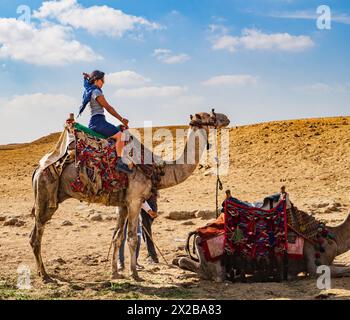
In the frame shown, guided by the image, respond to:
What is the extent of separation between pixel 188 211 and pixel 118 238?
6.99m

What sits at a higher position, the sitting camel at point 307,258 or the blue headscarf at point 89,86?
the blue headscarf at point 89,86

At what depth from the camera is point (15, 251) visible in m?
11.5

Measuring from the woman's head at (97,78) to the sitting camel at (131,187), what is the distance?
4.50 feet

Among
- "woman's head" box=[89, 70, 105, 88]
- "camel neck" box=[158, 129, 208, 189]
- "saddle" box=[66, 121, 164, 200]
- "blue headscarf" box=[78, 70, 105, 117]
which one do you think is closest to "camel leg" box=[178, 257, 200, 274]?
"camel neck" box=[158, 129, 208, 189]

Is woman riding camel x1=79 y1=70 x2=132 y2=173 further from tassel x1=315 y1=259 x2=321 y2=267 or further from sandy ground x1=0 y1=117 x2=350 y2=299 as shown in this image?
tassel x1=315 y1=259 x2=321 y2=267

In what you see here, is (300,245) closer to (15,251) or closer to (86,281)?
(86,281)

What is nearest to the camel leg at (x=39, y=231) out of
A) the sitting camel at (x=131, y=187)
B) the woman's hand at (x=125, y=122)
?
the sitting camel at (x=131, y=187)

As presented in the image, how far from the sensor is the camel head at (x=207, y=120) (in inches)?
356

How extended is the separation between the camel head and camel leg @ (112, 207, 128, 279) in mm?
1860

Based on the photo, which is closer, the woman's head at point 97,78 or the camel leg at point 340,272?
the camel leg at point 340,272

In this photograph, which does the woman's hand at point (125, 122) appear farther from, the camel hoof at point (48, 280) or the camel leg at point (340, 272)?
the camel leg at point (340, 272)
